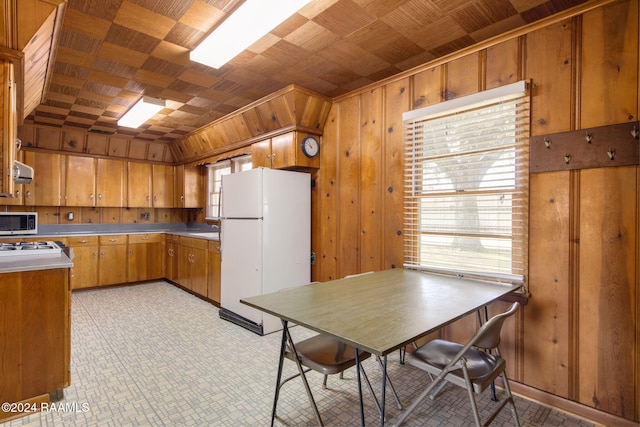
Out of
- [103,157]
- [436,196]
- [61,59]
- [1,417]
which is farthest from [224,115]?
[1,417]

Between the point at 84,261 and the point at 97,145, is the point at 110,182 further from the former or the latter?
the point at 84,261

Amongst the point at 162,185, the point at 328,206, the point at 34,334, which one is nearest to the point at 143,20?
the point at 34,334

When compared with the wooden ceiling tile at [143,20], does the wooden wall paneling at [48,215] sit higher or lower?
lower

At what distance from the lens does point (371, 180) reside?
10.7 ft

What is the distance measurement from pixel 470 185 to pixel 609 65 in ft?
3.49

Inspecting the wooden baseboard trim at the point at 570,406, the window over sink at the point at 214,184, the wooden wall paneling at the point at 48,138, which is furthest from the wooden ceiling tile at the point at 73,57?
the wooden baseboard trim at the point at 570,406

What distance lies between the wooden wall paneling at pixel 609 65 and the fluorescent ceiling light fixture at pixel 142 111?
3900 millimetres

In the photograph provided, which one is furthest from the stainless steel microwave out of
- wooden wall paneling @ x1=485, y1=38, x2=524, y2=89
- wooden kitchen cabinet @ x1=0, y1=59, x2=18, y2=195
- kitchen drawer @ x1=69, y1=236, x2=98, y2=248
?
wooden wall paneling @ x1=485, y1=38, x2=524, y2=89

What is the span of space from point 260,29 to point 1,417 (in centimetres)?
291

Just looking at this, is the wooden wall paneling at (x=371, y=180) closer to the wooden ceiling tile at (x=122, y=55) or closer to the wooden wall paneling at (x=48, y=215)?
the wooden ceiling tile at (x=122, y=55)

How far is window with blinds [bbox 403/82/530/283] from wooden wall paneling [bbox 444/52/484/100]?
0.29ft

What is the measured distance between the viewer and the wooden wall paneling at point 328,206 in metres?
3.62

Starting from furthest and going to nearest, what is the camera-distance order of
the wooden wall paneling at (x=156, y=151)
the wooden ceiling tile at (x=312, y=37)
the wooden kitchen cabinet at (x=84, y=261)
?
the wooden wall paneling at (x=156, y=151), the wooden kitchen cabinet at (x=84, y=261), the wooden ceiling tile at (x=312, y=37)

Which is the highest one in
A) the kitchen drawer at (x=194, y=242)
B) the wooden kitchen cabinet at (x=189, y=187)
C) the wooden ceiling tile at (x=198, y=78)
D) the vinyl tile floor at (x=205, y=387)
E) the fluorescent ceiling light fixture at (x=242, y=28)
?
the wooden ceiling tile at (x=198, y=78)
